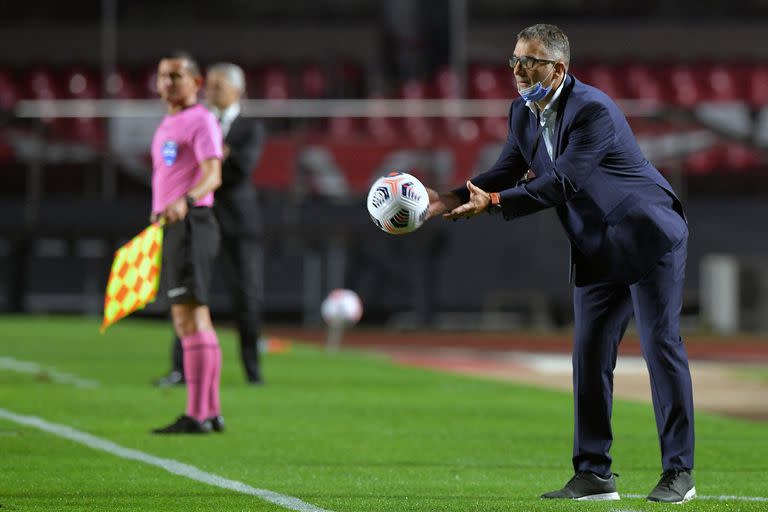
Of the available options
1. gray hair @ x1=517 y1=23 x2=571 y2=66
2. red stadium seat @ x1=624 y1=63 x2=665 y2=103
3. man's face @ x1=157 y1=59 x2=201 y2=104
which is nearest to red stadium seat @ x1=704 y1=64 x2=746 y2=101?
red stadium seat @ x1=624 y1=63 x2=665 y2=103

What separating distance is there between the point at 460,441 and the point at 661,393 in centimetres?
244

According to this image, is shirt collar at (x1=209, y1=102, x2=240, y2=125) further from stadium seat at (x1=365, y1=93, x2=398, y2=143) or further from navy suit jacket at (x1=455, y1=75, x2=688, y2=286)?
stadium seat at (x1=365, y1=93, x2=398, y2=143)

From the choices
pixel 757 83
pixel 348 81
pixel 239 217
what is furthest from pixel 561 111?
pixel 757 83

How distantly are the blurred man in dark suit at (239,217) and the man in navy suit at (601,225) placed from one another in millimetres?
5382

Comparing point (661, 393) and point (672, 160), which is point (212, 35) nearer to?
point (672, 160)

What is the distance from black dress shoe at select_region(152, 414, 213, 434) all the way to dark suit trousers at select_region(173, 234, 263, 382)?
3.08 m

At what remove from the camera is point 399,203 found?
226 inches

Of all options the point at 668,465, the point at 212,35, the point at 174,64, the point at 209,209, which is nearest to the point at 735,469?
the point at 668,465

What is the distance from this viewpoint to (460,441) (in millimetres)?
8164

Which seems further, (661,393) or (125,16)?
(125,16)

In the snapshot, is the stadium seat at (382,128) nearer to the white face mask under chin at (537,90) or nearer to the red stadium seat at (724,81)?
the red stadium seat at (724,81)

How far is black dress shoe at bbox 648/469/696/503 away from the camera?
568 cm

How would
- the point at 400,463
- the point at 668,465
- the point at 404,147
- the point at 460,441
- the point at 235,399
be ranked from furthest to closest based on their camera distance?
1. the point at 404,147
2. the point at 235,399
3. the point at 460,441
4. the point at 400,463
5. the point at 668,465

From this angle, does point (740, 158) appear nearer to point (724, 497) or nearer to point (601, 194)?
point (724, 497)
